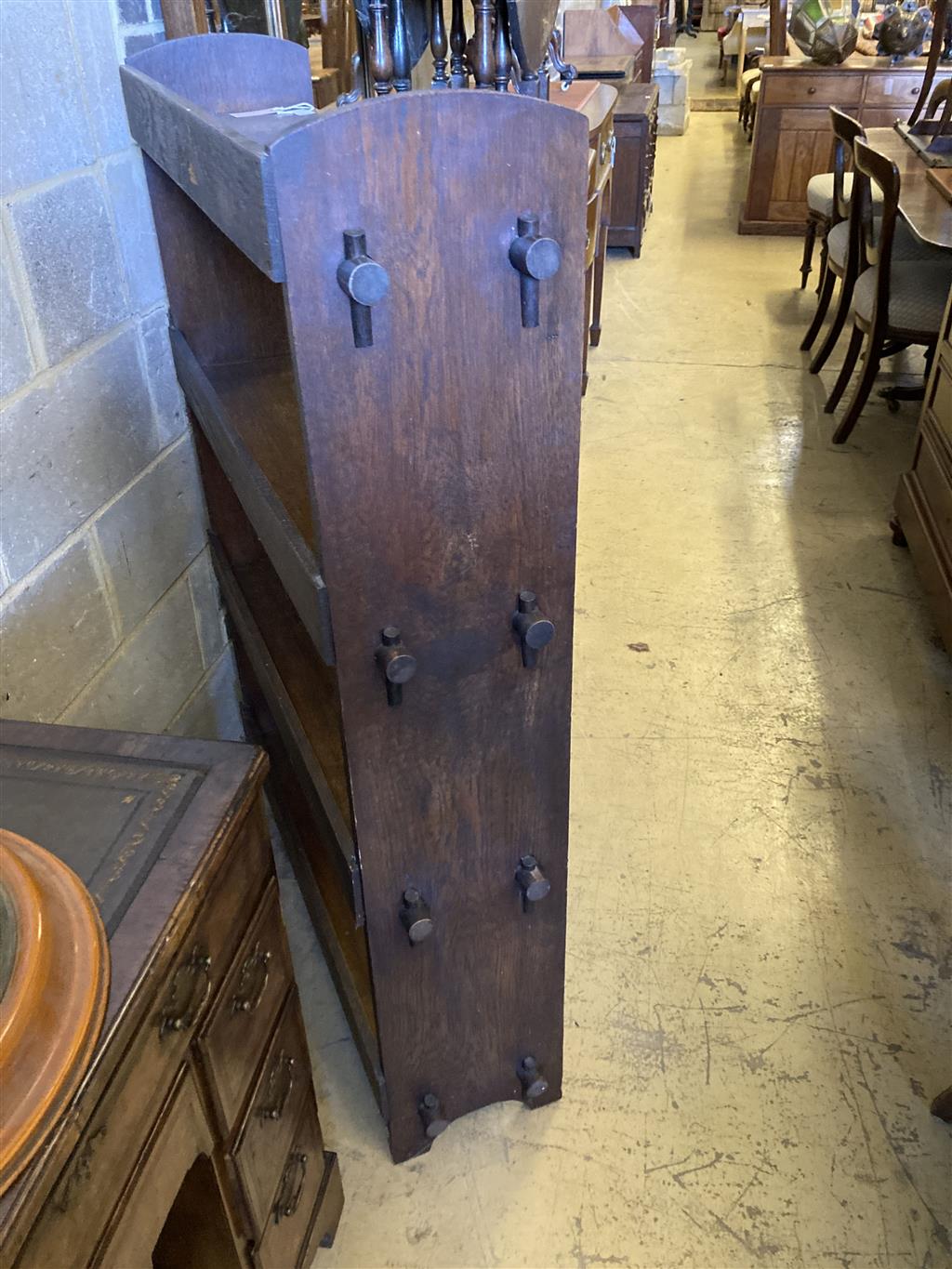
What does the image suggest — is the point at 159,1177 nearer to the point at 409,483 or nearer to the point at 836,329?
the point at 409,483

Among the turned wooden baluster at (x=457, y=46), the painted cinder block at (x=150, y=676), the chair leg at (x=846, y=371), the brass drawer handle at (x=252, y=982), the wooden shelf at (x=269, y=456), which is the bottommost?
the chair leg at (x=846, y=371)

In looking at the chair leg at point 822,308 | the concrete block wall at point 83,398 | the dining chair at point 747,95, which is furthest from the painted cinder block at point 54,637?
the dining chair at point 747,95

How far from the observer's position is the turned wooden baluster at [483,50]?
110 cm

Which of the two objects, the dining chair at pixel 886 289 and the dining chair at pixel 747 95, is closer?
the dining chair at pixel 886 289

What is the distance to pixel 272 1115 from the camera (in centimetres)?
108

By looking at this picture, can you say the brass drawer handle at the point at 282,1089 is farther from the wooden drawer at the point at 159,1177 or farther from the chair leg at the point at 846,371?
the chair leg at the point at 846,371

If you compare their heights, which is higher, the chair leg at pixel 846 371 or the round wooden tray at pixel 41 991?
the round wooden tray at pixel 41 991

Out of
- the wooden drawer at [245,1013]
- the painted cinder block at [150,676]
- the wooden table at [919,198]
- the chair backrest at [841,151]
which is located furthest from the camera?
the chair backrest at [841,151]

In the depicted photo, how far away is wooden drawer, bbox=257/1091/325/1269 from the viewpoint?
3.64ft

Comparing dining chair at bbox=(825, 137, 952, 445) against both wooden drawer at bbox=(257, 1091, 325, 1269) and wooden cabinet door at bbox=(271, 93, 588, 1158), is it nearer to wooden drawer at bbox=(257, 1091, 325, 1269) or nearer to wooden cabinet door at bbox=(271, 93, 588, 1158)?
wooden cabinet door at bbox=(271, 93, 588, 1158)

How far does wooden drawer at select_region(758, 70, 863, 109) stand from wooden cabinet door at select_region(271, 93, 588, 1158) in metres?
5.21

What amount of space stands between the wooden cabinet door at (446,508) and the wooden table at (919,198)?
2.09 metres

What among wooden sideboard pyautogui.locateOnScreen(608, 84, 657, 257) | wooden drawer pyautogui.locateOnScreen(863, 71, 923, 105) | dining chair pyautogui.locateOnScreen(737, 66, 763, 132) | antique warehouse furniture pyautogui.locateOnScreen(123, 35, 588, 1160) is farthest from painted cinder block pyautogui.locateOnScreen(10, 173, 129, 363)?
dining chair pyautogui.locateOnScreen(737, 66, 763, 132)

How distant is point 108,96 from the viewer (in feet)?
4.32
